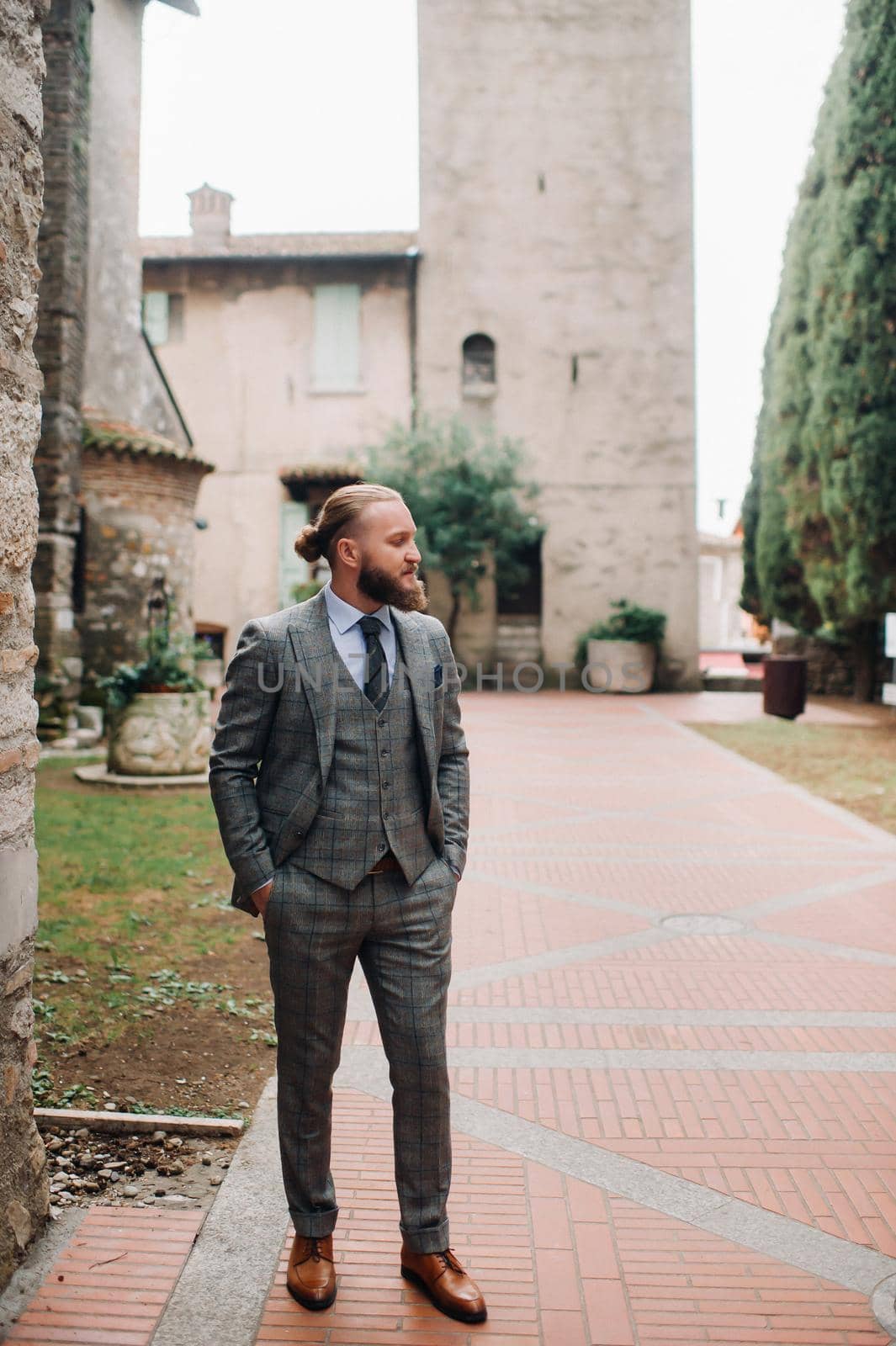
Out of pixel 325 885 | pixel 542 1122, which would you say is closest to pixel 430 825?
pixel 325 885

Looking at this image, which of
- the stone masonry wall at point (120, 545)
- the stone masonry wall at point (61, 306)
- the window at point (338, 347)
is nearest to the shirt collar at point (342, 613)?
the stone masonry wall at point (61, 306)

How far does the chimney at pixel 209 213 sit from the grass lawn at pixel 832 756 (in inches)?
756

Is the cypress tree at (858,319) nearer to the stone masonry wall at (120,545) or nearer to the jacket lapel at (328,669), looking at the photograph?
the stone masonry wall at (120,545)

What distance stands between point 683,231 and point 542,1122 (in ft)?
76.4

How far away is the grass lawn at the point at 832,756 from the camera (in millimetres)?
10531

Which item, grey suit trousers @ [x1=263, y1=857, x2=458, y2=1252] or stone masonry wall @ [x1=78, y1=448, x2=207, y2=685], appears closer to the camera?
grey suit trousers @ [x1=263, y1=857, x2=458, y2=1252]

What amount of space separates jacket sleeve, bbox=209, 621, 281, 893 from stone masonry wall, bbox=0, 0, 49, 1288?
59 centimetres

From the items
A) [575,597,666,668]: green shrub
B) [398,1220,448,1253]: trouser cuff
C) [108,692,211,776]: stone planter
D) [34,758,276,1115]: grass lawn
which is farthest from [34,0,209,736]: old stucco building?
[398,1220,448,1253]: trouser cuff

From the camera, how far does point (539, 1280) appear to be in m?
2.79

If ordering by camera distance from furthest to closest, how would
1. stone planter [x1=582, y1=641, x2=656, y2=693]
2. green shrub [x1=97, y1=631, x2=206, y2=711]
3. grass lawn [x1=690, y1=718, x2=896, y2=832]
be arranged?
stone planter [x1=582, y1=641, x2=656, y2=693]
green shrub [x1=97, y1=631, x2=206, y2=711]
grass lawn [x1=690, y1=718, x2=896, y2=832]

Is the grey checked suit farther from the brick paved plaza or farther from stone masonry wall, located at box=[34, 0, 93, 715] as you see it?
stone masonry wall, located at box=[34, 0, 93, 715]

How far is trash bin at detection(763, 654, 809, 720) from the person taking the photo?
56.1 ft

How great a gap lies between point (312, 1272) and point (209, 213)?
29.3m

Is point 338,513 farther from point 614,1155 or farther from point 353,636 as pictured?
point 614,1155
